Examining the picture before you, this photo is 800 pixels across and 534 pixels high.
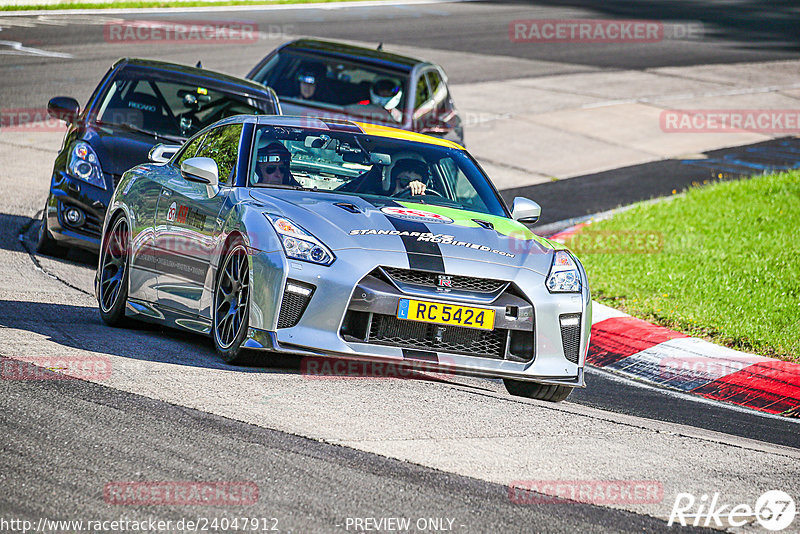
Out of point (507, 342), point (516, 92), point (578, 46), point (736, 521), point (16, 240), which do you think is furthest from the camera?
point (578, 46)

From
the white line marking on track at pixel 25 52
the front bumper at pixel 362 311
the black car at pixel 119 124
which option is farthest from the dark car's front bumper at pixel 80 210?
the white line marking on track at pixel 25 52

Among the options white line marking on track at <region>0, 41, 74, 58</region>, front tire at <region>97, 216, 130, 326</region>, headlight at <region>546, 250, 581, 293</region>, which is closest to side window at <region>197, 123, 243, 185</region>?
front tire at <region>97, 216, 130, 326</region>

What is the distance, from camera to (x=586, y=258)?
1163cm

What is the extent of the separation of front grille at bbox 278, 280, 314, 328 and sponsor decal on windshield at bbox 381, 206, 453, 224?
0.86 m

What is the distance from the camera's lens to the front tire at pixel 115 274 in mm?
7672

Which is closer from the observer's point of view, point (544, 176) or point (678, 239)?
point (678, 239)

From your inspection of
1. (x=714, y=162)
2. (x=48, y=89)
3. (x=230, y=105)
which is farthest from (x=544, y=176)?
(x=48, y=89)

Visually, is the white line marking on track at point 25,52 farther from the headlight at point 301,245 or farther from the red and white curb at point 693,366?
the headlight at point 301,245

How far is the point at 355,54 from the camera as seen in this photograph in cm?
1405

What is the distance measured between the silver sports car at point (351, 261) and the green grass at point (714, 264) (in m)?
2.43

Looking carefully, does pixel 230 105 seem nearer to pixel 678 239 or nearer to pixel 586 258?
pixel 586 258

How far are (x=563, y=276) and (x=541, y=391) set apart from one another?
2.21ft

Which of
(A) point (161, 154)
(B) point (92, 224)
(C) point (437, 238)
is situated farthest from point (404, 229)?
(B) point (92, 224)

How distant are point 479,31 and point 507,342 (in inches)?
1026
